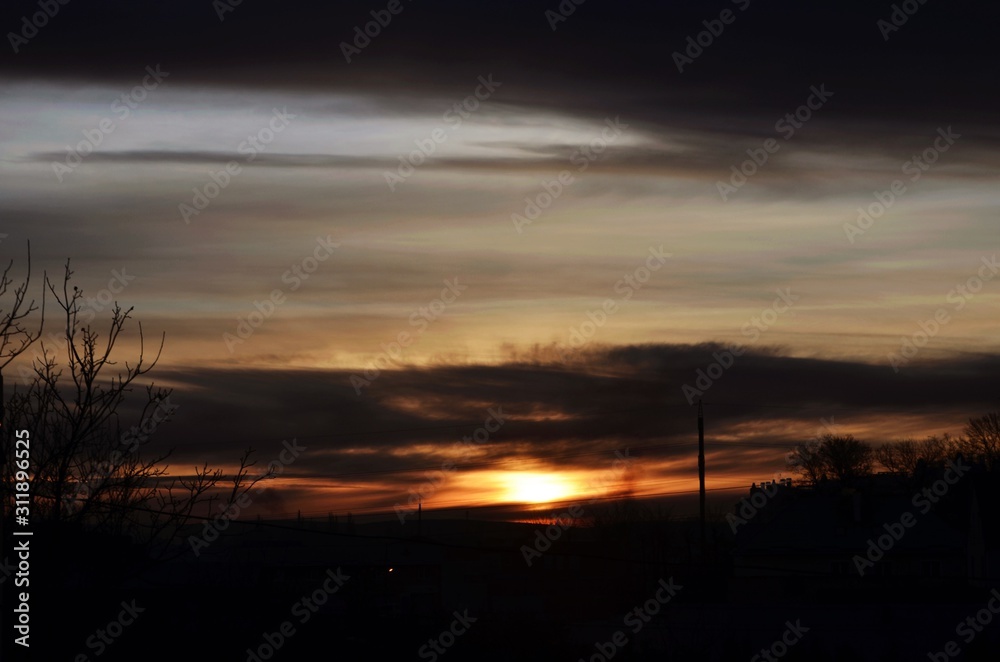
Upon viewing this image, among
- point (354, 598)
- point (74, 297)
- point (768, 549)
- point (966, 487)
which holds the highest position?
point (966, 487)

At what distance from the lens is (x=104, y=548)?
46.0ft

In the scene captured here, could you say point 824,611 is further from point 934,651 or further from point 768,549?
point 768,549

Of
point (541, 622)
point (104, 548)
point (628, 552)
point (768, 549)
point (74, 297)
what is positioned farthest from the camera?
point (628, 552)

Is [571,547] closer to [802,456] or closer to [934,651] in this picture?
[802,456]

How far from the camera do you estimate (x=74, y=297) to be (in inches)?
501

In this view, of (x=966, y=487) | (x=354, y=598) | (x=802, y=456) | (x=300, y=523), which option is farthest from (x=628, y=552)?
(x=354, y=598)

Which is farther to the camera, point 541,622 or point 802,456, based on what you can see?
point 802,456

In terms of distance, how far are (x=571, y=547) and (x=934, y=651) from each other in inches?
1798

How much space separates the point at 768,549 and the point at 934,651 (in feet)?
56.3

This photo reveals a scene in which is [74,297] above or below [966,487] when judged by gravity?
below

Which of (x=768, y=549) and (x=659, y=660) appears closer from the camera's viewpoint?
(x=659, y=660)

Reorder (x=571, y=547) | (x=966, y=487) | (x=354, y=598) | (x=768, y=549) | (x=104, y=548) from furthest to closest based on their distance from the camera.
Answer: (x=571, y=547) < (x=966, y=487) < (x=768, y=549) < (x=354, y=598) < (x=104, y=548)

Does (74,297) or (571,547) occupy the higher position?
(571,547)

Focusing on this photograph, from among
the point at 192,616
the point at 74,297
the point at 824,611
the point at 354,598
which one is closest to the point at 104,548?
the point at 74,297
